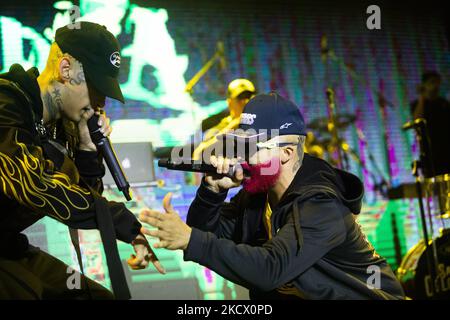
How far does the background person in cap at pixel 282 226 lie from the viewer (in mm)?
1803

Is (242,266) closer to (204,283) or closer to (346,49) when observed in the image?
(204,283)

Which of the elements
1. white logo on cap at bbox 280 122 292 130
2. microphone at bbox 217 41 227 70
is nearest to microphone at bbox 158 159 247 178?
white logo on cap at bbox 280 122 292 130

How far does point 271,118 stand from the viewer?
2.20 metres

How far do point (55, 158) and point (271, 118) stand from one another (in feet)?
2.87

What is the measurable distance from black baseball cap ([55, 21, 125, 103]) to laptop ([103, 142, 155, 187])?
1.91 meters

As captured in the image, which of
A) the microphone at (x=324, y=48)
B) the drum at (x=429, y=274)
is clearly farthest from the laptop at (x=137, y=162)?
the microphone at (x=324, y=48)

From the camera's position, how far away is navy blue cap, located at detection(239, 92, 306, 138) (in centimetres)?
220

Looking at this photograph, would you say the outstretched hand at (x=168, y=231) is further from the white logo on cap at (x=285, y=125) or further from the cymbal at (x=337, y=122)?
the cymbal at (x=337, y=122)

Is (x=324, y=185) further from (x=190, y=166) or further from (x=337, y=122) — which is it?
(x=337, y=122)

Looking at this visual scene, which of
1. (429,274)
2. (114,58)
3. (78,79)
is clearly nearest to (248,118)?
(114,58)

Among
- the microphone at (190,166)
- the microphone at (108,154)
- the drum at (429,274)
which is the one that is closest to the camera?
the microphone at (190,166)

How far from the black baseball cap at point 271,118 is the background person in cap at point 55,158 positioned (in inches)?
21.0
